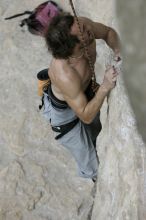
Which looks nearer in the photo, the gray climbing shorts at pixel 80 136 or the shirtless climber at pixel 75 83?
the shirtless climber at pixel 75 83

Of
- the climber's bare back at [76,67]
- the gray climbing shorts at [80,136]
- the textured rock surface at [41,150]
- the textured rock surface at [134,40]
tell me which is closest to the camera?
the textured rock surface at [134,40]

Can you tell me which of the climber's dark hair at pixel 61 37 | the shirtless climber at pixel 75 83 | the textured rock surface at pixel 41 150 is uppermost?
the climber's dark hair at pixel 61 37

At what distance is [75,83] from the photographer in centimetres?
199

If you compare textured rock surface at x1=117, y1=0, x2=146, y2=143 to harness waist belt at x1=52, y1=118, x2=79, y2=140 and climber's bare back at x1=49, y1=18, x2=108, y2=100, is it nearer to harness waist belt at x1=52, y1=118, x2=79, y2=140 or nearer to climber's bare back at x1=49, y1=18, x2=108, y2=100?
climber's bare back at x1=49, y1=18, x2=108, y2=100

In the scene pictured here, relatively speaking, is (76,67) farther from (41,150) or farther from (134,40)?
(134,40)

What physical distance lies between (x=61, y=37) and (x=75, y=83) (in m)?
0.24

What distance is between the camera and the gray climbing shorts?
7.82 feet

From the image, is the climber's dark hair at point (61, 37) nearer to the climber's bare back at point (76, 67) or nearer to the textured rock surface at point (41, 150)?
the climber's bare back at point (76, 67)

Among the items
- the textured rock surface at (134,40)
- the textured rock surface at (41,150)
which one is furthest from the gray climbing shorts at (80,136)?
the textured rock surface at (134,40)

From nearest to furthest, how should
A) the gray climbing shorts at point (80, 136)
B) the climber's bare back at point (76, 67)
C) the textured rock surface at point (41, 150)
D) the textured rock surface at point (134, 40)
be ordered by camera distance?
the textured rock surface at point (134, 40) < the textured rock surface at point (41, 150) < the climber's bare back at point (76, 67) < the gray climbing shorts at point (80, 136)

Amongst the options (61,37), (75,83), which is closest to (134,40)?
(61,37)

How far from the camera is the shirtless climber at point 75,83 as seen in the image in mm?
1861

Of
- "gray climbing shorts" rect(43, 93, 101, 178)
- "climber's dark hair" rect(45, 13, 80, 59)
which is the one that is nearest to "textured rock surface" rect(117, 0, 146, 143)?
"climber's dark hair" rect(45, 13, 80, 59)

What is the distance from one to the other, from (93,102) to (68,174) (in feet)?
4.31
